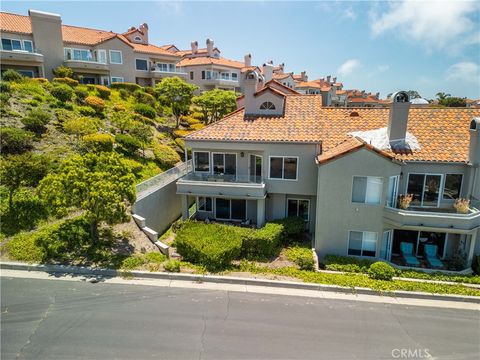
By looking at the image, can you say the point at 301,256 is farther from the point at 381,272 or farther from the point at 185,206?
the point at 185,206

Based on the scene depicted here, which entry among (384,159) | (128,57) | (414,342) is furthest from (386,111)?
(128,57)

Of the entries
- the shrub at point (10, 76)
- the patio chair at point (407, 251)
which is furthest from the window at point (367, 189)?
the shrub at point (10, 76)

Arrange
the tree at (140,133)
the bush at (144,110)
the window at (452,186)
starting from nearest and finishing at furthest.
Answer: the window at (452,186)
the tree at (140,133)
the bush at (144,110)

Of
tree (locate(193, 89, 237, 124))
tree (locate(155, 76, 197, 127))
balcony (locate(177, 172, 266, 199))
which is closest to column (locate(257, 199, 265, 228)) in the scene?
balcony (locate(177, 172, 266, 199))

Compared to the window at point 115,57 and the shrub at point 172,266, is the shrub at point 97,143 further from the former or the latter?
the window at point 115,57

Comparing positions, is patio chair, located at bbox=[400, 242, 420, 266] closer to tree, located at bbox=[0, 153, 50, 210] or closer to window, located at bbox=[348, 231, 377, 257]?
window, located at bbox=[348, 231, 377, 257]

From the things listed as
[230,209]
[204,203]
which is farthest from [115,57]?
[230,209]
